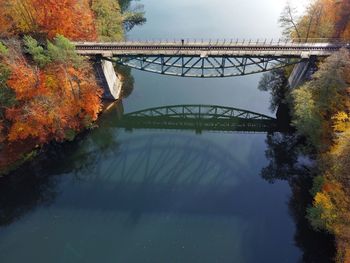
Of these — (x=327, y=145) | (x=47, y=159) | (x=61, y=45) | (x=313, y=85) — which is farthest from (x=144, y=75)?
(x=327, y=145)

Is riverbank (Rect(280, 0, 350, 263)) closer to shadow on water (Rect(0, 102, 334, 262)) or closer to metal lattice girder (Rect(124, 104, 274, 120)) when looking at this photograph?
shadow on water (Rect(0, 102, 334, 262))

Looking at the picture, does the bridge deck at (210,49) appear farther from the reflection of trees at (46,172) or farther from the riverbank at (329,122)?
the reflection of trees at (46,172)

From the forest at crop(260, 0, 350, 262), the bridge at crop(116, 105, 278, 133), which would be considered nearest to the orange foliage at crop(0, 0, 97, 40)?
the bridge at crop(116, 105, 278, 133)

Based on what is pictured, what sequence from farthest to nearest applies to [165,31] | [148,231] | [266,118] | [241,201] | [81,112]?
[165,31] → [266,118] → [81,112] → [241,201] → [148,231]

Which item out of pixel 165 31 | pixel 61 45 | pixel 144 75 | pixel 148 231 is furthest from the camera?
pixel 165 31

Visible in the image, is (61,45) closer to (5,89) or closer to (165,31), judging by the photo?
(5,89)

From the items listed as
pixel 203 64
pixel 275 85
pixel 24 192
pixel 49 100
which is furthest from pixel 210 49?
pixel 24 192

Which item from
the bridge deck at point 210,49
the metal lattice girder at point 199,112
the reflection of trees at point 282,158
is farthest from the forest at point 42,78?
the reflection of trees at point 282,158
